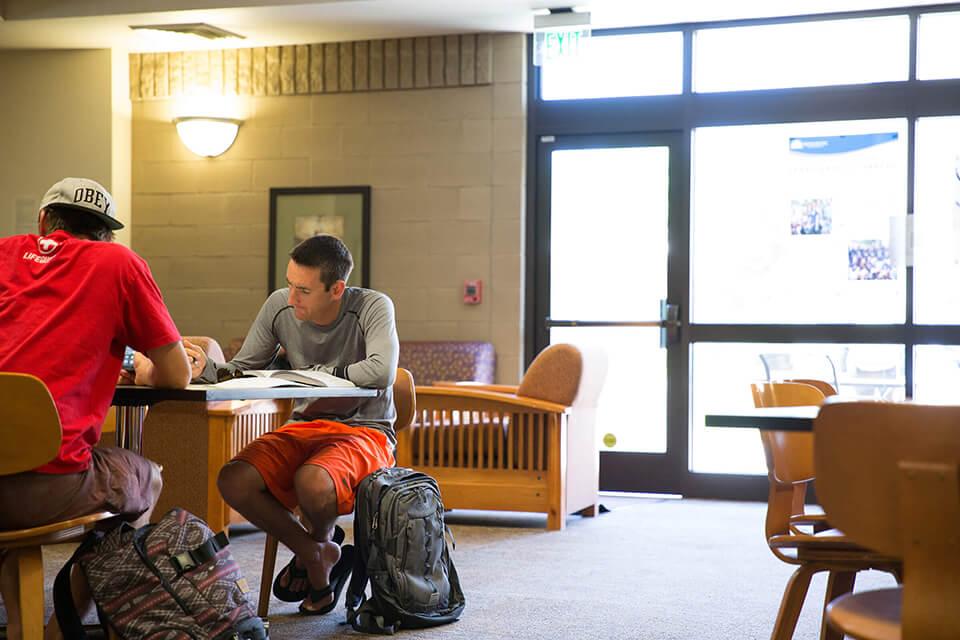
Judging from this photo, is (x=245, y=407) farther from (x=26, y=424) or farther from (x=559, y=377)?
(x=26, y=424)

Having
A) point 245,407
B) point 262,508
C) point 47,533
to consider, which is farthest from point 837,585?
point 245,407

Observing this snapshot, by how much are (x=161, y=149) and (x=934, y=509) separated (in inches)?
261

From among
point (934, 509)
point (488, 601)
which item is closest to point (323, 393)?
point (488, 601)

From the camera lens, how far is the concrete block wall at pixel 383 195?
6828 millimetres

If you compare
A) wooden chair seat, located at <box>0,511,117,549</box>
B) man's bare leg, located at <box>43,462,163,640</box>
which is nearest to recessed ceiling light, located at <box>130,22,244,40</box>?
man's bare leg, located at <box>43,462,163,640</box>

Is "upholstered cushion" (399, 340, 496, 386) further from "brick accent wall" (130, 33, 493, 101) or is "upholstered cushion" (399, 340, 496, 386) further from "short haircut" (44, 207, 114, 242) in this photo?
"short haircut" (44, 207, 114, 242)

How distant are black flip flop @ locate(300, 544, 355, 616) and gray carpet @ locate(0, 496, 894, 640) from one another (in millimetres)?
→ 33

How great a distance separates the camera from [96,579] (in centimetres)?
258

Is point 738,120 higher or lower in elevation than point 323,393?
higher

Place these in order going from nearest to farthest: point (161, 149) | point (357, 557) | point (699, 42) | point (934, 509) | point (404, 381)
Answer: point (934, 509), point (357, 557), point (404, 381), point (699, 42), point (161, 149)

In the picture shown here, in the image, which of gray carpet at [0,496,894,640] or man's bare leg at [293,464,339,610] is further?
gray carpet at [0,496,894,640]

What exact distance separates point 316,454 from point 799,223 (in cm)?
405

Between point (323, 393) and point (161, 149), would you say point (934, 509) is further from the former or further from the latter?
point (161, 149)

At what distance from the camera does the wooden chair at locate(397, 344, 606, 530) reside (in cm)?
530
